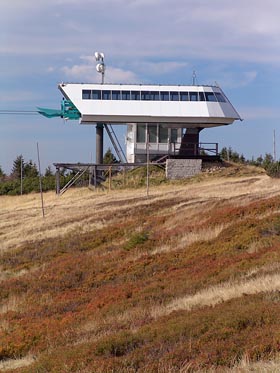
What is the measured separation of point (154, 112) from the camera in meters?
52.5

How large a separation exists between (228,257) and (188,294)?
3928 millimetres

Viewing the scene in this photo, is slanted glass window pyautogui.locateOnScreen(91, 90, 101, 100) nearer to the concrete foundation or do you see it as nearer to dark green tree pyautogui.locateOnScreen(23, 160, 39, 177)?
the concrete foundation

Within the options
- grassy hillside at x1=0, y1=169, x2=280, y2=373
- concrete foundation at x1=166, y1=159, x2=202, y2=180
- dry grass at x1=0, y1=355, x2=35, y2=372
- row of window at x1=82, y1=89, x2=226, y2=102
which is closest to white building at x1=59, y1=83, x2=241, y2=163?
row of window at x1=82, y1=89, x2=226, y2=102

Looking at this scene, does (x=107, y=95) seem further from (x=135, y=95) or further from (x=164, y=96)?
(x=164, y=96)

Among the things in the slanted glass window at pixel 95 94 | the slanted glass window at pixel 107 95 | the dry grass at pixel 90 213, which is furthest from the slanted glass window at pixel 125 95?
the dry grass at pixel 90 213

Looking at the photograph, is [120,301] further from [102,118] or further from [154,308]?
[102,118]

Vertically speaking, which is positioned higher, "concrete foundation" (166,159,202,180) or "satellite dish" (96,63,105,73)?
"satellite dish" (96,63,105,73)

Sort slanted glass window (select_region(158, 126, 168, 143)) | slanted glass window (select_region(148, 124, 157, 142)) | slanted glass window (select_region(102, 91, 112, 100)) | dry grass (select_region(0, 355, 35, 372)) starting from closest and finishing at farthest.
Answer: dry grass (select_region(0, 355, 35, 372))
slanted glass window (select_region(102, 91, 112, 100))
slanted glass window (select_region(148, 124, 157, 142))
slanted glass window (select_region(158, 126, 168, 143))

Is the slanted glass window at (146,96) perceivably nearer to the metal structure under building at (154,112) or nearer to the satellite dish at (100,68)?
the metal structure under building at (154,112)

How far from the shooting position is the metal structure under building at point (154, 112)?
52375 millimetres

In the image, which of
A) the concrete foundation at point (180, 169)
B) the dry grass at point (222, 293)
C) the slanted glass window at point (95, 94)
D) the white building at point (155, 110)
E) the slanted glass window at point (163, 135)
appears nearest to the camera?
the dry grass at point (222, 293)

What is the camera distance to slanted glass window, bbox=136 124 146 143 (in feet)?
176

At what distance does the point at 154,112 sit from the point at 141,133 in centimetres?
243

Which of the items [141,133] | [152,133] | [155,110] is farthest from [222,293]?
[152,133]
